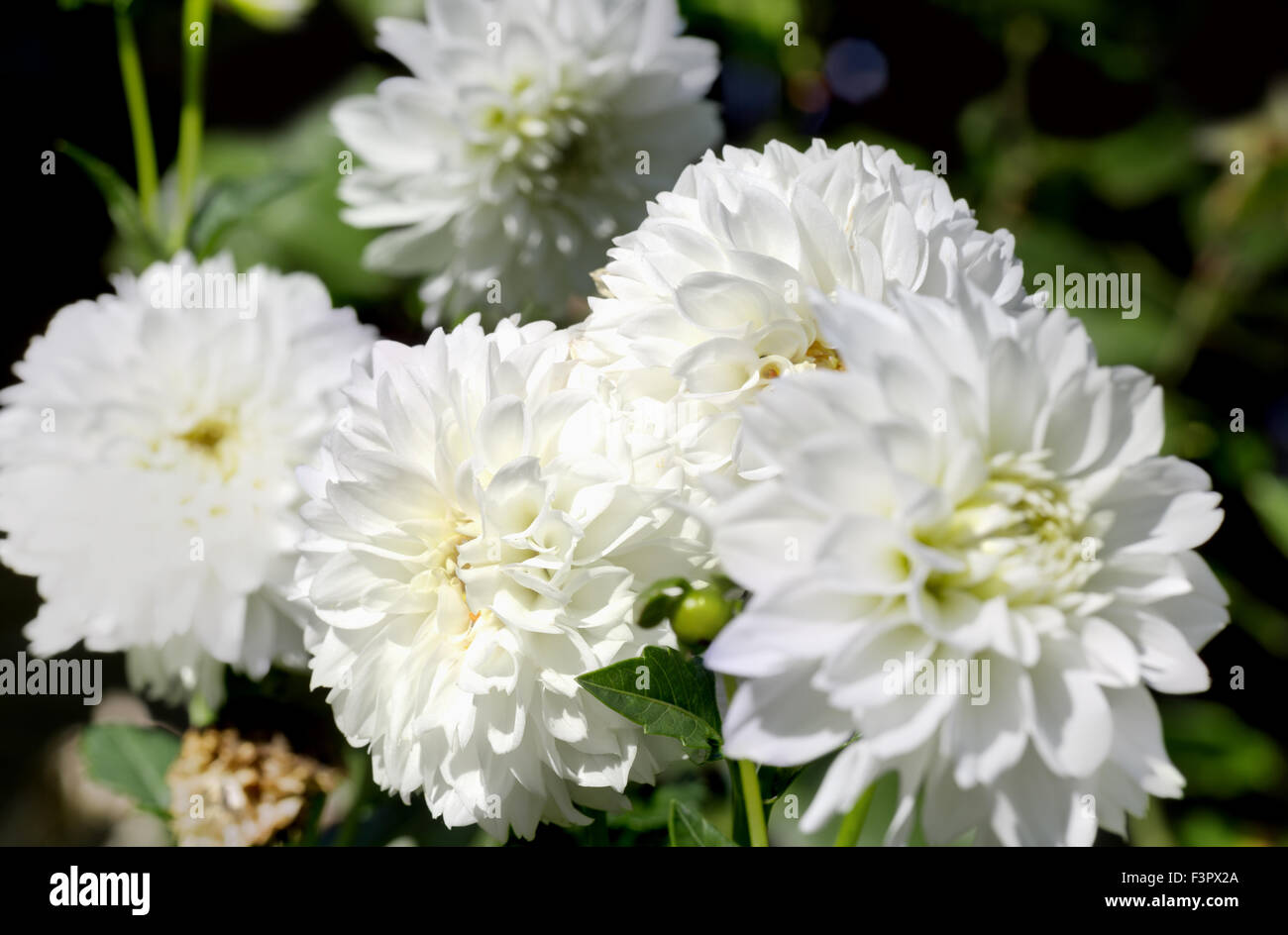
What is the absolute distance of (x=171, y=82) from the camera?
1.88 metres

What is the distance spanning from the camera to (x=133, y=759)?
93 centimetres

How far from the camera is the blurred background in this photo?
157 cm

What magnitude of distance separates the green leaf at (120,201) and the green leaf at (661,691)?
0.63 meters

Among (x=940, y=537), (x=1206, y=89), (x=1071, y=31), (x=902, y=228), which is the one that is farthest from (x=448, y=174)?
(x=1206, y=89)

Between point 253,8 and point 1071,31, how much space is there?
1.38 metres

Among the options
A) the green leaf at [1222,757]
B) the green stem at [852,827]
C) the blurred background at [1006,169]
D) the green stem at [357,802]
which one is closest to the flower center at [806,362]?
the green stem at [852,827]

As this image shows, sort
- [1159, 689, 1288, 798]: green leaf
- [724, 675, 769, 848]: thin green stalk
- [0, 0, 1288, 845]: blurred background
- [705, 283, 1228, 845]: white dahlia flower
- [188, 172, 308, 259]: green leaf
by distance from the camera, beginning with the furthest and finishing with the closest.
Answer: [1159, 689, 1288, 798]: green leaf < [0, 0, 1288, 845]: blurred background < [188, 172, 308, 259]: green leaf < [724, 675, 769, 848]: thin green stalk < [705, 283, 1228, 845]: white dahlia flower

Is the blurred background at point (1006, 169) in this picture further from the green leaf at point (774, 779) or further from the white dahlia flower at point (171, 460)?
the green leaf at point (774, 779)

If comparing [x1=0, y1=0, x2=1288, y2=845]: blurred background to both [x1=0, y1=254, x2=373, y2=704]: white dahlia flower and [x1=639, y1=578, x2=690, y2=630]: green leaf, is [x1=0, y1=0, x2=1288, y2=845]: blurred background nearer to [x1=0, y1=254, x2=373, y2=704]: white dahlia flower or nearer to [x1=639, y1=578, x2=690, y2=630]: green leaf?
[x1=0, y1=254, x2=373, y2=704]: white dahlia flower

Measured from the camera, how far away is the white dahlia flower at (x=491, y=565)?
1.99ft

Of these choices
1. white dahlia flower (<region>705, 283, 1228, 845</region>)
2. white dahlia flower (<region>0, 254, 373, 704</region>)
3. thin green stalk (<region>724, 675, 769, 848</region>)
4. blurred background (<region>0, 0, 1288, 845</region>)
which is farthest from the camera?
blurred background (<region>0, 0, 1288, 845</region>)

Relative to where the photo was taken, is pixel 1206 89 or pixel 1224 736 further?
pixel 1206 89

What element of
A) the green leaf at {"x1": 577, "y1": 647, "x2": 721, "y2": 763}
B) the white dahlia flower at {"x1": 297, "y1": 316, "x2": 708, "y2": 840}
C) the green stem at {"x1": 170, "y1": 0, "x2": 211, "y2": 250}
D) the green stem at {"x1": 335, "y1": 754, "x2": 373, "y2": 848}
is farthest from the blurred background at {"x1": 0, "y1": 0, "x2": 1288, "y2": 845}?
the green leaf at {"x1": 577, "y1": 647, "x2": 721, "y2": 763}

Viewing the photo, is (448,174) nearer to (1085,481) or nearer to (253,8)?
(253,8)
